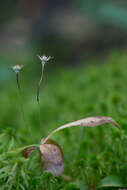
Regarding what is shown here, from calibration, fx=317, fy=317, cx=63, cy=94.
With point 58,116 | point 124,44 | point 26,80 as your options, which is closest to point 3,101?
point 58,116

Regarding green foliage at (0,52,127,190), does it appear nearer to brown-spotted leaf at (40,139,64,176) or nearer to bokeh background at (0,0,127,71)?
brown-spotted leaf at (40,139,64,176)

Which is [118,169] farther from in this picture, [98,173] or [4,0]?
[4,0]

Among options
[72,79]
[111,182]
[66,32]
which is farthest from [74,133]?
[66,32]

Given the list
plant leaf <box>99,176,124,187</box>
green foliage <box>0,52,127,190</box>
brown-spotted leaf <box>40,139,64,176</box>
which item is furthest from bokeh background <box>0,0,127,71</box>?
brown-spotted leaf <box>40,139,64,176</box>

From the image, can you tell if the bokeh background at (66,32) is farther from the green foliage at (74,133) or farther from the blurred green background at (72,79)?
the green foliage at (74,133)

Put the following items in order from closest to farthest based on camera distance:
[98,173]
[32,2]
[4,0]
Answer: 1. [98,173]
2. [4,0]
3. [32,2]

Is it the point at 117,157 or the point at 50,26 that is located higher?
the point at 50,26

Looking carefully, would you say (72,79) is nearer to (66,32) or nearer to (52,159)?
(66,32)
